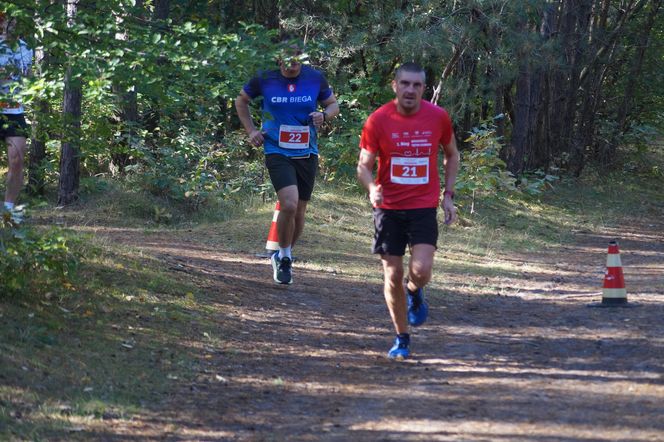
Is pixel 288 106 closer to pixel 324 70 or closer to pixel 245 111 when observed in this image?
pixel 245 111

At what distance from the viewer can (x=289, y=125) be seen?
9234 mm

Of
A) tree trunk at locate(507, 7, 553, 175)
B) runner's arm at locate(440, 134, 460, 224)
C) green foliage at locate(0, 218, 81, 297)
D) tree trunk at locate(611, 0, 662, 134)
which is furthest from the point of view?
tree trunk at locate(611, 0, 662, 134)

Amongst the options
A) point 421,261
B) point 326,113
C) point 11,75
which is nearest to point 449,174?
point 421,261

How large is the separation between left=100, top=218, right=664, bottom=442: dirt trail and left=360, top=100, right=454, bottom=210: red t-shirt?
1162mm

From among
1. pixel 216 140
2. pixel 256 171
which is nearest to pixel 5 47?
pixel 256 171

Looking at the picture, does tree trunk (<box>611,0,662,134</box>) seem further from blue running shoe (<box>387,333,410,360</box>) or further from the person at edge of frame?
blue running shoe (<box>387,333,410,360</box>)

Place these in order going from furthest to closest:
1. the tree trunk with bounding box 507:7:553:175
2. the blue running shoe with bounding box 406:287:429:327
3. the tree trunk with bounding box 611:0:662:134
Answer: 1. the tree trunk with bounding box 611:0:662:134
2. the tree trunk with bounding box 507:7:553:175
3. the blue running shoe with bounding box 406:287:429:327

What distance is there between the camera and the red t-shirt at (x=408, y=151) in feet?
22.9

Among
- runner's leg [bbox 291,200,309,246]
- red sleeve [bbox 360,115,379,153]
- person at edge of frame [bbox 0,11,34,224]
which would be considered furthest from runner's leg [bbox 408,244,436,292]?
runner's leg [bbox 291,200,309,246]

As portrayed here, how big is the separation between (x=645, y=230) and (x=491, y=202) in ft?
9.73

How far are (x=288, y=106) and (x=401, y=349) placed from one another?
2.90 metres

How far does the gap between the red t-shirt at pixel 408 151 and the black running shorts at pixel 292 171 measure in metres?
2.37

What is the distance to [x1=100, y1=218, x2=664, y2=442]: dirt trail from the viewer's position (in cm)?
545

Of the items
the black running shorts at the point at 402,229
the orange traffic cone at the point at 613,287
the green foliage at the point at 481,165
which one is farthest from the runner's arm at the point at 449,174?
the green foliage at the point at 481,165
